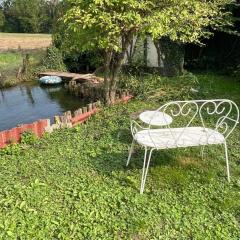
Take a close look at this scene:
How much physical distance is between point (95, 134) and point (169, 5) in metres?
3.82

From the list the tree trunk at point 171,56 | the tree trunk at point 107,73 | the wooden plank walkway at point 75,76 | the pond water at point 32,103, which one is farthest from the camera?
the wooden plank walkway at point 75,76

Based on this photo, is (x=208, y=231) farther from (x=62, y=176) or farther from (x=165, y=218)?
(x=62, y=176)

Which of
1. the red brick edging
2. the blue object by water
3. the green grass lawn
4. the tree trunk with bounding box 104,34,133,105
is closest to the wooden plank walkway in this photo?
the blue object by water

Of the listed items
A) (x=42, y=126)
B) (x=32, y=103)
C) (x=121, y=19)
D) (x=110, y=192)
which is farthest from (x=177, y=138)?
(x=32, y=103)

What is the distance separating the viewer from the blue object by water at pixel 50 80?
16719 millimetres

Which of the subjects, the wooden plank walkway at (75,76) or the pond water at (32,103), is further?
the wooden plank walkway at (75,76)

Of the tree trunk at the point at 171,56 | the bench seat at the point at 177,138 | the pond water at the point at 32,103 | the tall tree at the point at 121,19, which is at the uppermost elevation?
the tall tree at the point at 121,19

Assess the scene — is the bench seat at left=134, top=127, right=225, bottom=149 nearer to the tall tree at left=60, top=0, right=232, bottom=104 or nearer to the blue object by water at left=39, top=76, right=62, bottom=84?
the tall tree at left=60, top=0, right=232, bottom=104

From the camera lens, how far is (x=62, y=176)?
566 cm

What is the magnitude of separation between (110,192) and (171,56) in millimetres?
10682

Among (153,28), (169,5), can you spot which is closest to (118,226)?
(153,28)

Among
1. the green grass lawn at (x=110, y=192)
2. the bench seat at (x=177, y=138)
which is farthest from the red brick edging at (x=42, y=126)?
the bench seat at (x=177, y=138)

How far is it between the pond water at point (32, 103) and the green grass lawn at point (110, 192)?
464 cm

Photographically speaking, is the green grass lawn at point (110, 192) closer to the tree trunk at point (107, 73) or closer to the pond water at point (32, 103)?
the tree trunk at point (107, 73)
